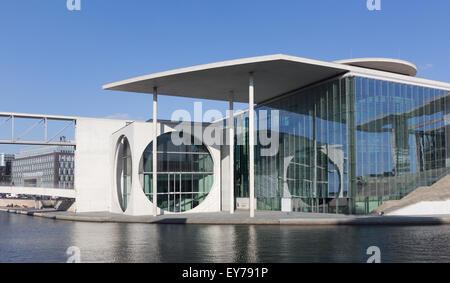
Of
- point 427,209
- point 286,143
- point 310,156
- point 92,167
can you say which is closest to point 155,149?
point 286,143

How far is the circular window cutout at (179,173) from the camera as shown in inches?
1557

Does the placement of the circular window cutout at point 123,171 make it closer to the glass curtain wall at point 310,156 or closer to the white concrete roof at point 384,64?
the glass curtain wall at point 310,156

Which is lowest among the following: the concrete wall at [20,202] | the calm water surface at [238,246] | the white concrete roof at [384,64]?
the concrete wall at [20,202]

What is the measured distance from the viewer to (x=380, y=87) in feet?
117

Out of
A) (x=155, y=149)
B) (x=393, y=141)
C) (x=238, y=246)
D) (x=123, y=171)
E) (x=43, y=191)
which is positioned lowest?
(x=238, y=246)

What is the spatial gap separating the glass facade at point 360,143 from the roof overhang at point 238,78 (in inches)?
66.1

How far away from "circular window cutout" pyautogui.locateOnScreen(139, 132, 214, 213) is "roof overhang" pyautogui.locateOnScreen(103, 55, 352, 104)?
13.6 ft

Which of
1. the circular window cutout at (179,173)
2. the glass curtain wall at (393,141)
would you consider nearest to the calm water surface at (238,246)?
the glass curtain wall at (393,141)

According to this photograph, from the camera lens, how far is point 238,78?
121ft

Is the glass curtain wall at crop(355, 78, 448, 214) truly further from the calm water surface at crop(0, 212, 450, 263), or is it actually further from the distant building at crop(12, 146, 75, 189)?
the distant building at crop(12, 146, 75, 189)

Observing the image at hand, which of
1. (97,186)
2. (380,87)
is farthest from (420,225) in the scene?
(97,186)

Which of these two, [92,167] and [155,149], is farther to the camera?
[92,167]

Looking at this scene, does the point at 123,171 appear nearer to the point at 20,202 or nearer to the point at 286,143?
the point at 286,143

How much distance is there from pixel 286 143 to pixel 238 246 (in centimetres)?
2432
